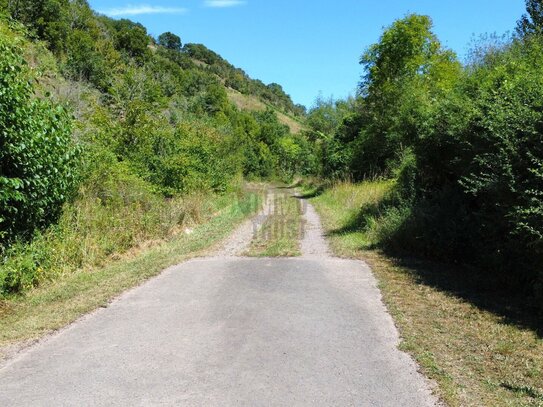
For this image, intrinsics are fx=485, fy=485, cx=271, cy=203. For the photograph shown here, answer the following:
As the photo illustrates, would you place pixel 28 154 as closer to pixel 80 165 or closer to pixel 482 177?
pixel 80 165

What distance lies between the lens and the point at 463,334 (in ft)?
19.0

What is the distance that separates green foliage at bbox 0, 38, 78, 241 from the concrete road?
115 inches

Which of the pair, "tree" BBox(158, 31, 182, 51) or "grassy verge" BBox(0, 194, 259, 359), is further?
Answer: "tree" BBox(158, 31, 182, 51)

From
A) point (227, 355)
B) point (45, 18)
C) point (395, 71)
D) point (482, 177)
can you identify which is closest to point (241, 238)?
point (482, 177)

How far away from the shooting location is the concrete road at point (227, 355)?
423cm

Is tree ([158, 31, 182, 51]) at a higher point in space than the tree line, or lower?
higher

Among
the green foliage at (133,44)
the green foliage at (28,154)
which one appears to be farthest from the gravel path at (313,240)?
the green foliage at (133,44)

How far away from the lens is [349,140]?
35938 mm

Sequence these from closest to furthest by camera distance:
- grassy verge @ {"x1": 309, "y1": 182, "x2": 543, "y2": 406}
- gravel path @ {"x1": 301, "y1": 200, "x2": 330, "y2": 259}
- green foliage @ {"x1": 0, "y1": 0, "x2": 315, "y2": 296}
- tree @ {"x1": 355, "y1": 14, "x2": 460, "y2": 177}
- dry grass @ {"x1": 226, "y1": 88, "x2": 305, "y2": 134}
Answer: grassy verge @ {"x1": 309, "y1": 182, "x2": 543, "y2": 406}, green foliage @ {"x1": 0, "y1": 0, "x2": 315, "y2": 296}, gravel path @ {"x1": 301, "y1": 200, "x2": 330, "y2": 259}, tree @ {"x1": 355, "y1": 14, "x2": 460, "y2": 177}, dry grass @ {"x1": 226, "y1": 88, "x2": 305, "y2": 134}

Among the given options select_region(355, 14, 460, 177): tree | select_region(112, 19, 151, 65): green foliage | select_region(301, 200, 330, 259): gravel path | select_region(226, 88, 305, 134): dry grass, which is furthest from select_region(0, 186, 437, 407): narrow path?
select_region(226, 88, 305, 134): dry grass

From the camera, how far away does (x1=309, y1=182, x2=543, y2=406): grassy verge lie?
4336 mm

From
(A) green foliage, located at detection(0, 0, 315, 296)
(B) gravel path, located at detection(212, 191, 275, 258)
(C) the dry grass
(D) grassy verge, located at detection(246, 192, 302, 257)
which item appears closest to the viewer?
(A) green foliage, located at detection(0, 0, 315, 296)

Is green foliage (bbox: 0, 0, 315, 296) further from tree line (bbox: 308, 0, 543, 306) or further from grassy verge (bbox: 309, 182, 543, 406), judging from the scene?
tree line (bbox: 308, 0, 543, 306)

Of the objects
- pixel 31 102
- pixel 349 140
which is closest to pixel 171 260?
pixel 31 102
